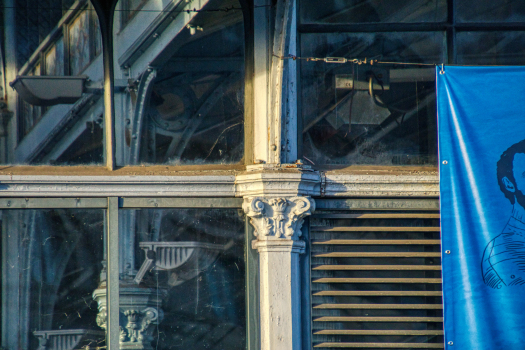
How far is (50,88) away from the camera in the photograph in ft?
21.1

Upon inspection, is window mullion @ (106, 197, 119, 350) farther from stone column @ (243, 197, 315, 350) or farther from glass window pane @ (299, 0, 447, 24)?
glass window pane @ (299, 0, 447, 24)

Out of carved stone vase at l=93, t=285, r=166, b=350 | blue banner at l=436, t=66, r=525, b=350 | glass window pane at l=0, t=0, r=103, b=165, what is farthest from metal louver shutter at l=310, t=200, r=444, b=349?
glass window pane at l=0, t=0, r=103, b=165

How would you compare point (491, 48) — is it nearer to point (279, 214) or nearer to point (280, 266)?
point (279, 214)

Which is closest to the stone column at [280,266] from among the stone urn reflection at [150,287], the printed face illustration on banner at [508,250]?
the stone urn reflection at [150,287]

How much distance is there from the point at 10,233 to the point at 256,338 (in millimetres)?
2480

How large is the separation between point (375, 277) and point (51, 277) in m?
3.01

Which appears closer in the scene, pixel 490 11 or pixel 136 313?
pixel 136 313

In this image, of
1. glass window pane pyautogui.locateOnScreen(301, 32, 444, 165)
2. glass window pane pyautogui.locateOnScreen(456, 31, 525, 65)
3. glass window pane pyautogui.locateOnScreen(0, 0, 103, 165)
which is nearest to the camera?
glass window pane pyautogui.locateOnScreen(0, 0, 103, 165)

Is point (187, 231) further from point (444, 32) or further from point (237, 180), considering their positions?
point (444, 32)

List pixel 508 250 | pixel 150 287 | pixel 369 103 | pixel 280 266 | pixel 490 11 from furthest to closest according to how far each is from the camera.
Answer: pixel 490 11
pixel 369 103
pixel 150 287
pixel 280 266
pixel 508 250

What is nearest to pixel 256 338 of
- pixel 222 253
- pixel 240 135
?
Result: pixel 222 253

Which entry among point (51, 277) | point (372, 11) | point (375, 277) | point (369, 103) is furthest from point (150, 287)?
point (372, 11)

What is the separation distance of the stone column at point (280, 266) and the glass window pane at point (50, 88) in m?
1.72

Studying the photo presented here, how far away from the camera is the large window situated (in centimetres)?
651
